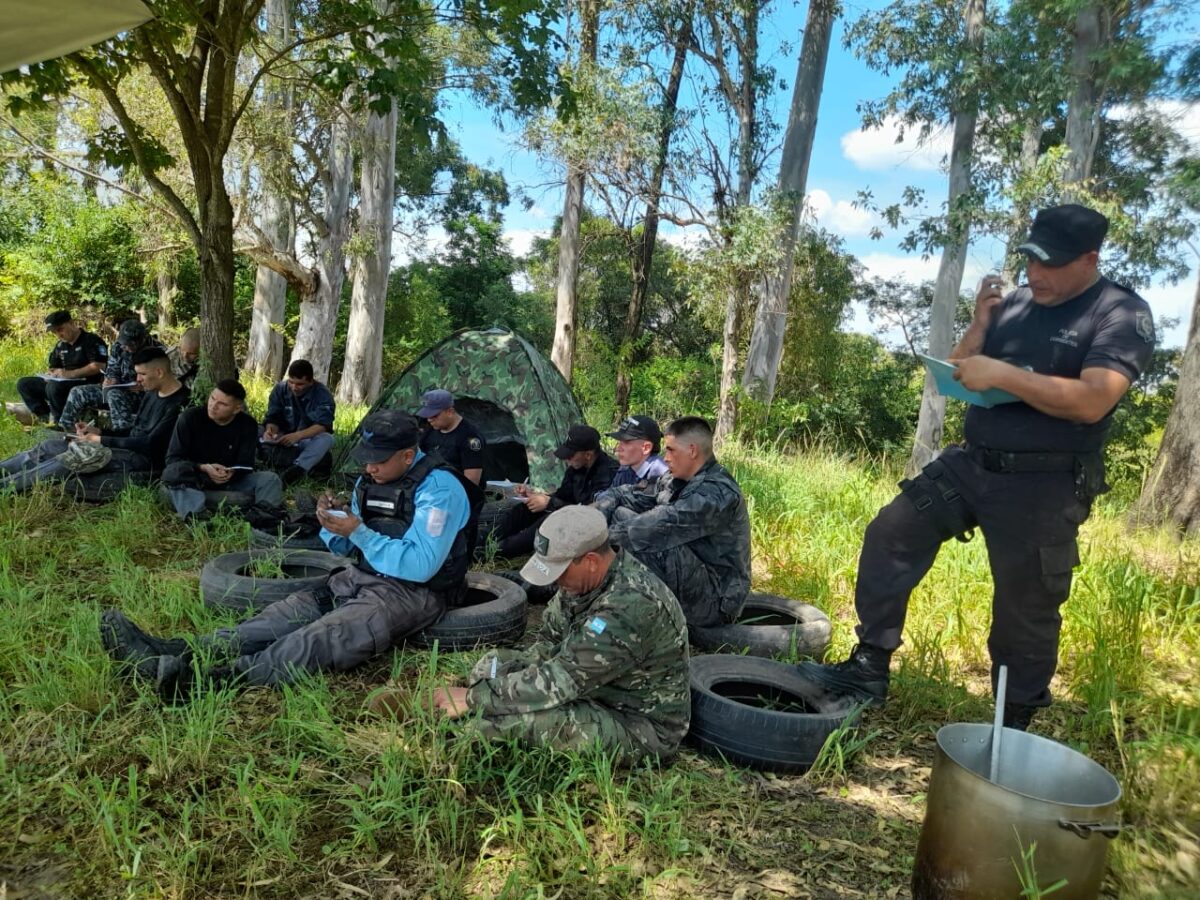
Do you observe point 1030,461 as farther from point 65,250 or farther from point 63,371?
point 65,250

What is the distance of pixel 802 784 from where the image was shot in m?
2.96

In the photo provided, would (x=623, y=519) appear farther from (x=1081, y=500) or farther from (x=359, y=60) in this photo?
Result: (x=359, y=60)

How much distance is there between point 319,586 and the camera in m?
3.85

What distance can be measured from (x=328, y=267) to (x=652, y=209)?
234 inches

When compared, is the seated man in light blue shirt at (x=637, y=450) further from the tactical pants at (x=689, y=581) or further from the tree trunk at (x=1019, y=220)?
the tree trunk at (x=1019, y=220)

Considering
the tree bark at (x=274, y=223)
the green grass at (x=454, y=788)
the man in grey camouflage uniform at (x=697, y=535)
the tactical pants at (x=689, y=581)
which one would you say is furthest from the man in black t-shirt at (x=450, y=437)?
the tree bark at (x=274, y=223)

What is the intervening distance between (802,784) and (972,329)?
74.7 inches

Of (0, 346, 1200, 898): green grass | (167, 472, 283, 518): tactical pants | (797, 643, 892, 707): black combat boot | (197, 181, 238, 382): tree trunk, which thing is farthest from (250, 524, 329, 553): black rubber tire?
(797, 643, 892, 707): black combat boot

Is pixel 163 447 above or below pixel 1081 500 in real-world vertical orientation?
below

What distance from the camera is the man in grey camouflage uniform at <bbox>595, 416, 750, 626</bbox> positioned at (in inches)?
156

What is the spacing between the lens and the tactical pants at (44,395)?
8.21 meters

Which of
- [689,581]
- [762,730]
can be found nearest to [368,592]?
[689,581]

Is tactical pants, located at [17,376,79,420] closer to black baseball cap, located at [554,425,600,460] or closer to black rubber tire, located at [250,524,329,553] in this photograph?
black rubber tire, located at [250,524,329,553]

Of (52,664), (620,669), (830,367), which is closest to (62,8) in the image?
(52,664)
